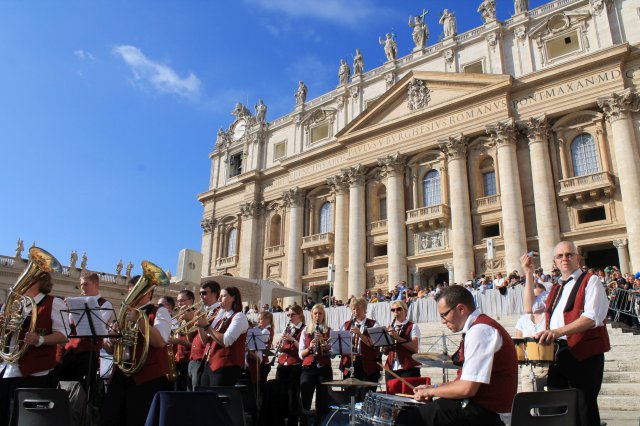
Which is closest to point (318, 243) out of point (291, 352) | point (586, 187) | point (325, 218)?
point (325, 218)

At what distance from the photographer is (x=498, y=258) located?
2434cm

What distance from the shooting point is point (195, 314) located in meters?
6.88

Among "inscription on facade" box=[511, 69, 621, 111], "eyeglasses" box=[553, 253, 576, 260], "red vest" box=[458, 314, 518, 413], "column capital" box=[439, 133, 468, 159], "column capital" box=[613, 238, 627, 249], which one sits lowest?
"red vest" box=[458, 314, 518, 413]

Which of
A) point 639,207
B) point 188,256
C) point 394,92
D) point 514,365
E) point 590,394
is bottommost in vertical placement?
point 590,394

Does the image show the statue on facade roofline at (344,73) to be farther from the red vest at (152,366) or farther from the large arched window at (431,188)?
the red vest at (152,366)

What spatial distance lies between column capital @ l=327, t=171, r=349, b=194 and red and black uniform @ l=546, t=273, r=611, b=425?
86.2ft

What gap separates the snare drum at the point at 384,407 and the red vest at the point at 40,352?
12.3 ft

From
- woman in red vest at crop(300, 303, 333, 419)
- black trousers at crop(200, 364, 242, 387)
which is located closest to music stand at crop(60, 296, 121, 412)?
black trousers at crop(200, 364, 242, 387)

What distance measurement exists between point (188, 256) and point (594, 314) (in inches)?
599

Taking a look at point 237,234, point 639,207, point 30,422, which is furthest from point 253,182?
point 30,422

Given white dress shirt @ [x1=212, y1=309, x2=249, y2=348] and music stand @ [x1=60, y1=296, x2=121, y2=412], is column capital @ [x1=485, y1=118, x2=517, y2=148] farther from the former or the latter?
music stand @ [x1=60, y1=296, x2=121, y2=412]

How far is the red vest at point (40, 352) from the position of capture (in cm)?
545

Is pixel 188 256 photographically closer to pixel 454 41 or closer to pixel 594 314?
pixel 594 314

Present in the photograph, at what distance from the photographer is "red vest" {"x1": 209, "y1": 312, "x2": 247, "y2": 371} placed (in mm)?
6316
